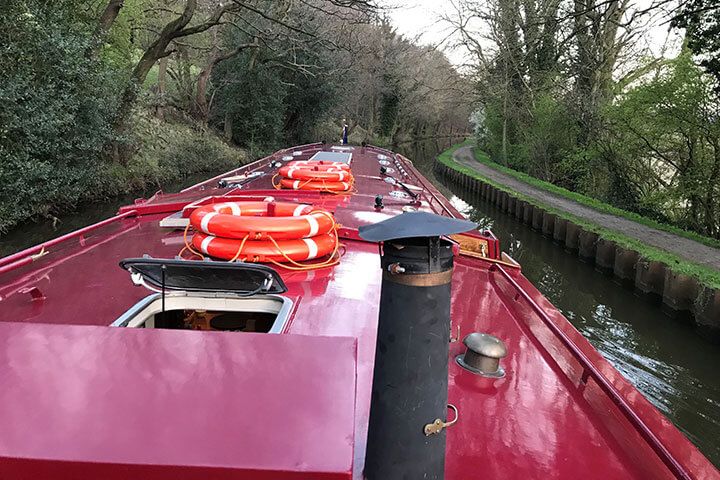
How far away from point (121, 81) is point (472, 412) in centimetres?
1179

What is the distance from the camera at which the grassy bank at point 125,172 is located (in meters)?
8.55

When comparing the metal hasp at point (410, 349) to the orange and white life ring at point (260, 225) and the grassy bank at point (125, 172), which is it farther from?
the grassy bank at point (125, 172)

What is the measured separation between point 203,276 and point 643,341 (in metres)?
5.93

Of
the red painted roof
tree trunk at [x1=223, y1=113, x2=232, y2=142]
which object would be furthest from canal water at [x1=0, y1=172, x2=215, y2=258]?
tree trunk at [x1=223, y1=113, x2=232, y2=142]

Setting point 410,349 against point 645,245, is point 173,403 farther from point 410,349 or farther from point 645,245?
point 645,245

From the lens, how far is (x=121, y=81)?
37.8ft

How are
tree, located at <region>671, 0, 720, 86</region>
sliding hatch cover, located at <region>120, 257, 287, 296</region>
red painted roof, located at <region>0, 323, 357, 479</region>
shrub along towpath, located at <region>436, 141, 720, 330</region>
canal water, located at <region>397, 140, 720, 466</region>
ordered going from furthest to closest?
1. tree, located at <region>671, 0, 720, 86</region>
2. shrub along towpath, located at <region>436, 141, 720, 330</region>
3. canal water, located at <region>397, 140, 720, 466</region>
4. sliding hatch cover, located at <region>120, 257, 287, 296</region>
5. red painted roof, located at <region>0, 323, 357, 479</region>

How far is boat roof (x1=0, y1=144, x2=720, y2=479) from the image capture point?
48.9 inches

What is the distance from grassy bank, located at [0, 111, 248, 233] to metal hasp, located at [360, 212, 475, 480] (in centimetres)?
881

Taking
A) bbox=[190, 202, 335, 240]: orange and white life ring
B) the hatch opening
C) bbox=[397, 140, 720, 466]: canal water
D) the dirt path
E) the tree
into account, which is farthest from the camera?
the dirt path

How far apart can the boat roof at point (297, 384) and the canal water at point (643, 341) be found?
7.89ft

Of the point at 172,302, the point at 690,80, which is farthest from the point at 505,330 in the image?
the point at 690,80

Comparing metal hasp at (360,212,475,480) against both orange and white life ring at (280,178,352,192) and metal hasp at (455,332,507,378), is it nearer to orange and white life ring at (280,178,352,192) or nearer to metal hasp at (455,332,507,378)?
metal hasp at (455,332,507,378)

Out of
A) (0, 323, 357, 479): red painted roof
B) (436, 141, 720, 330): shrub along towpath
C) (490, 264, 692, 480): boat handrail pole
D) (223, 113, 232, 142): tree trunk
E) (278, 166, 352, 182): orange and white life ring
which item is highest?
(223, 113, 232, 142): tree trunk
